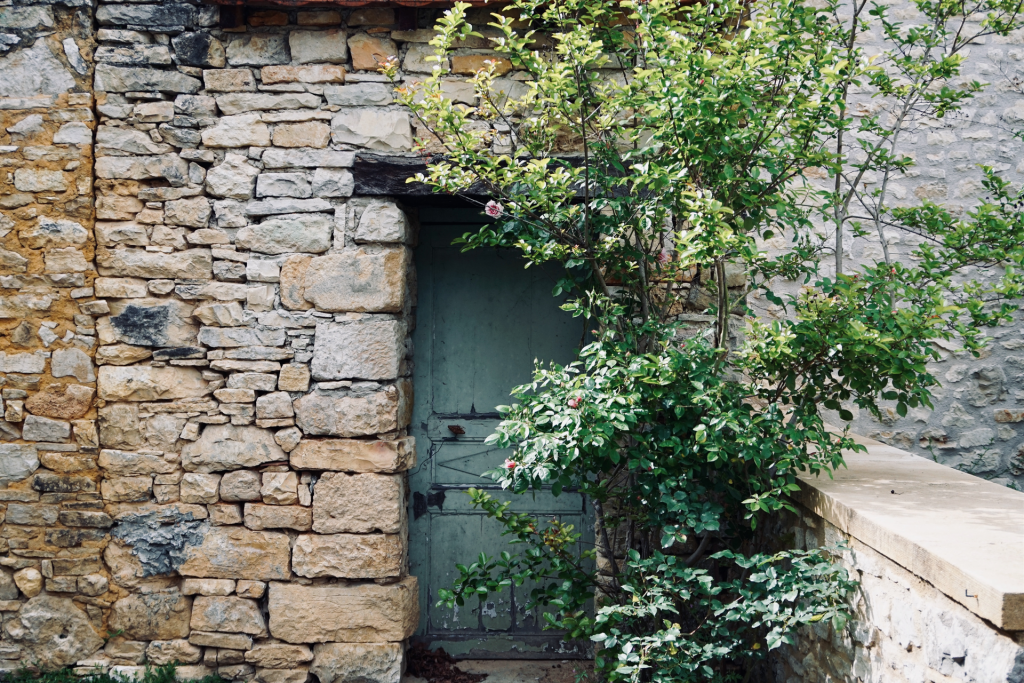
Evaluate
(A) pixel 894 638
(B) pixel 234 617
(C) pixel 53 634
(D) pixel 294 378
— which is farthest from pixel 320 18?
(A) pixel 894 638

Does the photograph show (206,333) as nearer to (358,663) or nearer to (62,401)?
(62,401)

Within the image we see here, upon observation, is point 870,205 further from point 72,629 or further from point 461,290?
point 72,629

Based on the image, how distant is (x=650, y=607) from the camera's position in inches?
103

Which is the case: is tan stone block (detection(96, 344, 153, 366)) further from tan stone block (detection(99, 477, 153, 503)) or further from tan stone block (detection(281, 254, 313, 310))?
tan stone block (detection(281, 254, 313, 310))

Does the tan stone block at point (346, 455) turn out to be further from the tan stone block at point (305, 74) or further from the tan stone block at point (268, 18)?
the tan stone block at point (268, 18)

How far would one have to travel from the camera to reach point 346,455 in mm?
3324

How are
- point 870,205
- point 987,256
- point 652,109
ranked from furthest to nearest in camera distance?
point 870,205, point 987,256, point 652,109

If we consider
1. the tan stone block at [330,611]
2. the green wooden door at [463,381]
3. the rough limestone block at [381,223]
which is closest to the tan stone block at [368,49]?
the rough limestone block at [381,223]

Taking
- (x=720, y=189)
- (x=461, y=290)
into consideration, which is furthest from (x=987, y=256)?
(x=461, y=290)

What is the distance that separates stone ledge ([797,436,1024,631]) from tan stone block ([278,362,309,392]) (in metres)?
2.14

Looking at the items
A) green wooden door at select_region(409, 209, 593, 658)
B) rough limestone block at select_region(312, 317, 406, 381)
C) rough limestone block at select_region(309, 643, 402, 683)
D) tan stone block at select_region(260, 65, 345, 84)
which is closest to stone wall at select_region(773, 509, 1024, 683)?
green wooden door at select_region(409, 209, 593, 658)

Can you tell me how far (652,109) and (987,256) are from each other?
1548 mm

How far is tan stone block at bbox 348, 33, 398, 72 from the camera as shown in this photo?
331 cm

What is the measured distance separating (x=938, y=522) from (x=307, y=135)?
2.87 metres
